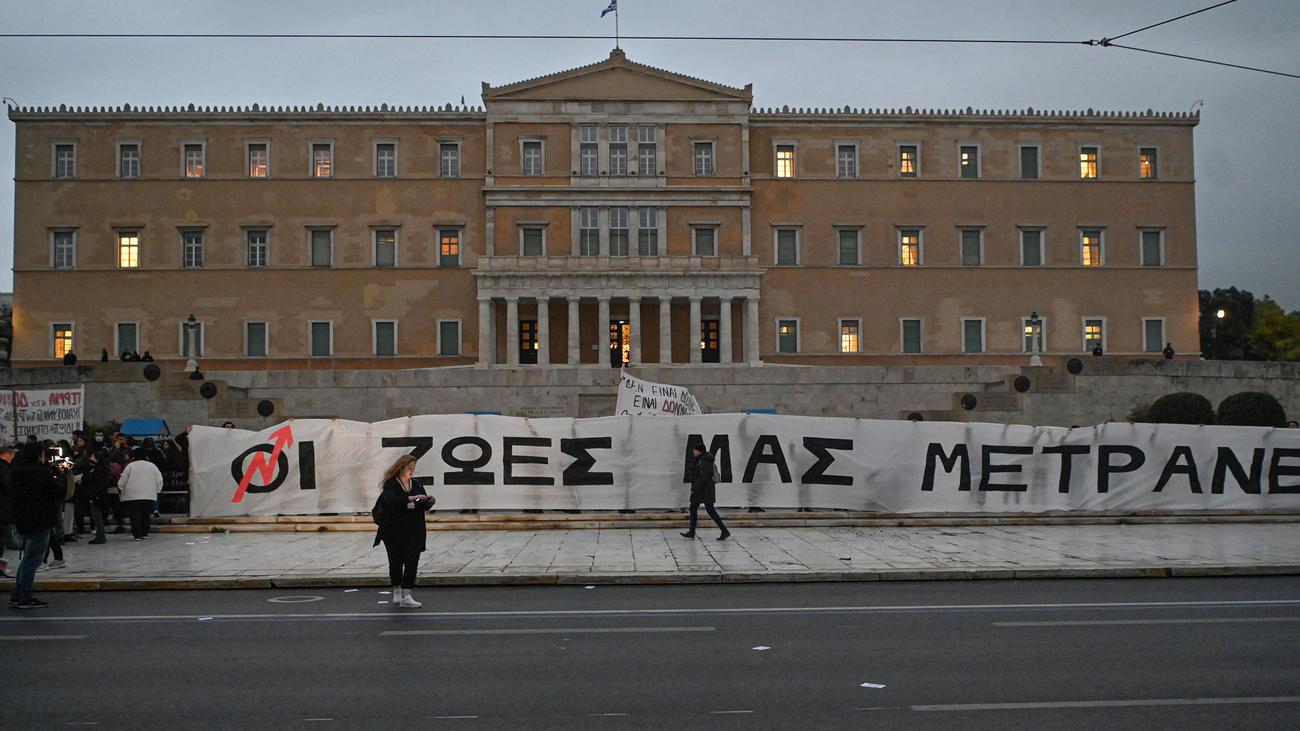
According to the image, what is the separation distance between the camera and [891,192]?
177 ft

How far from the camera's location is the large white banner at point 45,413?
20000mm

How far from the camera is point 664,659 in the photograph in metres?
8.71

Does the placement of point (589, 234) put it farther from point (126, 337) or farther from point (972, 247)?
point (126, 337)

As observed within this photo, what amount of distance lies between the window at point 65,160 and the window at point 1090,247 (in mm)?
47741

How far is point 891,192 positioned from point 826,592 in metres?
43.9

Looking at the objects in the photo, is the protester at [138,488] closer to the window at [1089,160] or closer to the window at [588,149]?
the window at [588,149]

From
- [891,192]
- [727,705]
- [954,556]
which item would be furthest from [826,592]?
[891,192]

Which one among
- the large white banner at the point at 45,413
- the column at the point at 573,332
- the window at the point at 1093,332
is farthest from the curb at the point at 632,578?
the window at the point at 1093,332

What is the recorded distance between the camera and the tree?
3036 inches

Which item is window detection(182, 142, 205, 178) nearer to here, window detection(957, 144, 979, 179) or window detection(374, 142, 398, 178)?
window detection(374, 142, 398, 178)

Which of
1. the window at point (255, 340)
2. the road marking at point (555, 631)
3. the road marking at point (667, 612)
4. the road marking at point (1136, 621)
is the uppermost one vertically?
the window at point (255, 340)

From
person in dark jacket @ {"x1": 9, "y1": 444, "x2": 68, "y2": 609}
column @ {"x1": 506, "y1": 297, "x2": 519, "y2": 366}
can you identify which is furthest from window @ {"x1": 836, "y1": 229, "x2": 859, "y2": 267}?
person in dark jacket @ {"x1": 9, "y1": 444, "x2": 68, "y2": 609}

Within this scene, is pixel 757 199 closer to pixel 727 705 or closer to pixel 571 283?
pixel 571 283

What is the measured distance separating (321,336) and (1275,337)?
6540 centimetres
